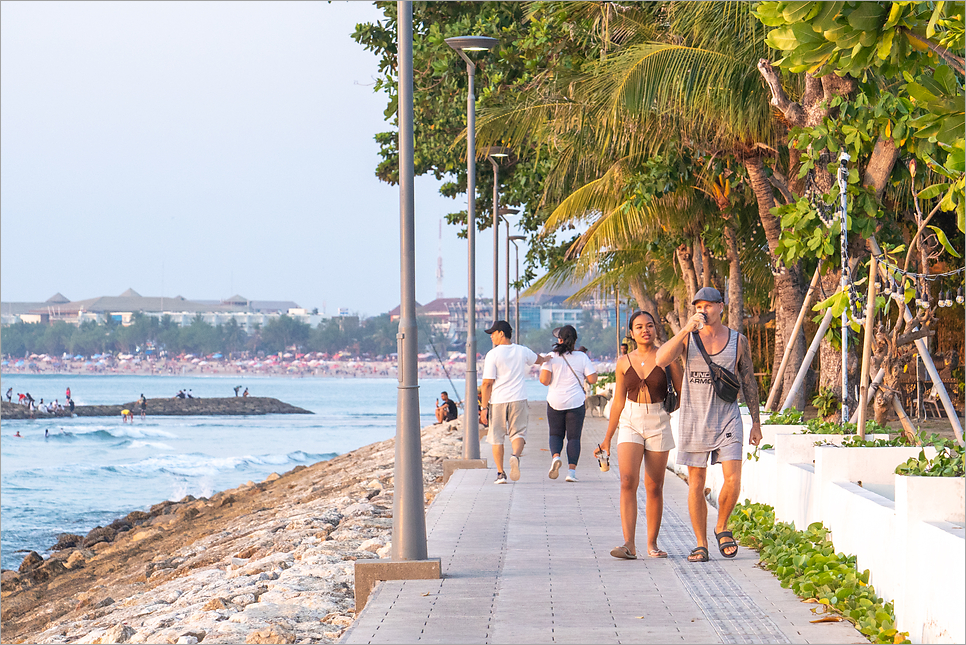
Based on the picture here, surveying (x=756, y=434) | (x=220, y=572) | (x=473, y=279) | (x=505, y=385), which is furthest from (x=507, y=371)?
(x=756, y=434)

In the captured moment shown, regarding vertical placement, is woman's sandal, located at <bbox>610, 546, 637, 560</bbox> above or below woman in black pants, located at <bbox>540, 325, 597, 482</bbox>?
below

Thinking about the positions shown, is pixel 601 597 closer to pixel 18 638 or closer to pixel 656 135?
pixel 18 638

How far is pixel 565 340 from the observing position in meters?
13.2

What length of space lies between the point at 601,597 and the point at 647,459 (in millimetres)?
1517

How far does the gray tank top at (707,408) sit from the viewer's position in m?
8.17

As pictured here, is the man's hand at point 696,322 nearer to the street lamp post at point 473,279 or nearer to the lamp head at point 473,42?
the street lamp post at point 473,279

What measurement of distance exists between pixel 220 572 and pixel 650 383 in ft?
17.8

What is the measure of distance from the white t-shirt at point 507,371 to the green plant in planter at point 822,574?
416cm

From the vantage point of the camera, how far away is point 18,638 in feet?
41.5

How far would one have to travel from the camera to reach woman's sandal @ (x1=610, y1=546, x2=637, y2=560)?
8555 millimetres

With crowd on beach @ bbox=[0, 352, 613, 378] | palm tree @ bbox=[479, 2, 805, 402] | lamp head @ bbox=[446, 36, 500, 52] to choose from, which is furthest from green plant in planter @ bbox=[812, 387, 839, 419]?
crowd on beach @ bbox=[0, 352, 613, 378]

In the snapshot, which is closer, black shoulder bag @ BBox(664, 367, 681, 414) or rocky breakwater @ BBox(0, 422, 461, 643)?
black shoulder bag @ BBox(664, 367, 681, 414)

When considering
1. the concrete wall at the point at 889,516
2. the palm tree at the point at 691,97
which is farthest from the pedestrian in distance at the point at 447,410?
the concrete wall at the point at 889,516

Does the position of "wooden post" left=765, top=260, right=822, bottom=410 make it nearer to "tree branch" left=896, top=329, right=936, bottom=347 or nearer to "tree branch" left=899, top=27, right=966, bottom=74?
"tree branch" left=896, top=329, right=936, bottom=347
